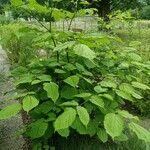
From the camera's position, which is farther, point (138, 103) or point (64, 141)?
point (138, 103)

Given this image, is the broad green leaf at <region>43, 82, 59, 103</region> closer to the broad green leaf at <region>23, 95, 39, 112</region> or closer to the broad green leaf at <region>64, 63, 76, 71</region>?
the broad green leaf at <region>23, 95, 39, 112</region>

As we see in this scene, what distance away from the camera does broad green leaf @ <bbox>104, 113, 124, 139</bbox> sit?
93.4 inches

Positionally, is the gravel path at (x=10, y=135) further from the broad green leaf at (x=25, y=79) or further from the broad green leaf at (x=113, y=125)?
the broad green leaf at (x=113, y=125)

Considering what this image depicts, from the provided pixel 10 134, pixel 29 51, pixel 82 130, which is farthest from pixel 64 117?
pixel 29 51

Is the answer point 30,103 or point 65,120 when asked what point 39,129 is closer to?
point 30,103

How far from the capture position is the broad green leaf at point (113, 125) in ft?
7.78

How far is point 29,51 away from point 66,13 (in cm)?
314

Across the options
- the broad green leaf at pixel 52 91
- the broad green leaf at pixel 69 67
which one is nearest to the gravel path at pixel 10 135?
the broad green leaf at pixel 69 67

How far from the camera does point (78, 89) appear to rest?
3.03 meters

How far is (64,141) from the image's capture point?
3379 mm

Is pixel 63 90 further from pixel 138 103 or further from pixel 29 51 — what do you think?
pixel 29 51

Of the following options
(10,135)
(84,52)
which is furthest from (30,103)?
(10,135)

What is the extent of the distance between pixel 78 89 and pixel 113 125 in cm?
68

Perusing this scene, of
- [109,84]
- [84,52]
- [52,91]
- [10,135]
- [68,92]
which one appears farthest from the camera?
[10,135]
